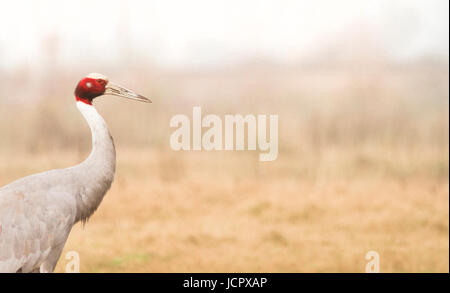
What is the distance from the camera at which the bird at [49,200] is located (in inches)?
173

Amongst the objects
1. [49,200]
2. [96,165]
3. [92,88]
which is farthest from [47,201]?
[92,88]

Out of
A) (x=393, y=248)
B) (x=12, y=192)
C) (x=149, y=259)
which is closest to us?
(x=12, y=192)

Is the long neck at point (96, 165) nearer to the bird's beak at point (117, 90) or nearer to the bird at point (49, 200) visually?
the bird at point (49, 200)

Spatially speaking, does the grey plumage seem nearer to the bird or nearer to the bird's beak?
the bird

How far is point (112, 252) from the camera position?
407 inches

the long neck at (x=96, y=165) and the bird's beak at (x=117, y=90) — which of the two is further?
the bird's beak at (x=117, y=90)

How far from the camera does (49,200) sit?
14.6 feet

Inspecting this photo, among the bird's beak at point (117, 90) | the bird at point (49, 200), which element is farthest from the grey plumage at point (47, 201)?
the bird's beak at point (117, 90)

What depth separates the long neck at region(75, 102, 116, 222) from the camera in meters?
4.37

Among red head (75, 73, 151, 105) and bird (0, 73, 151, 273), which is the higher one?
red head (75, 73, 151, 105)

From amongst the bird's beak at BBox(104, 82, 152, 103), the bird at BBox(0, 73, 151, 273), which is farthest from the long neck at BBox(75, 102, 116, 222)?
the bird's beak at BBox(104, 82, 152, 103)
